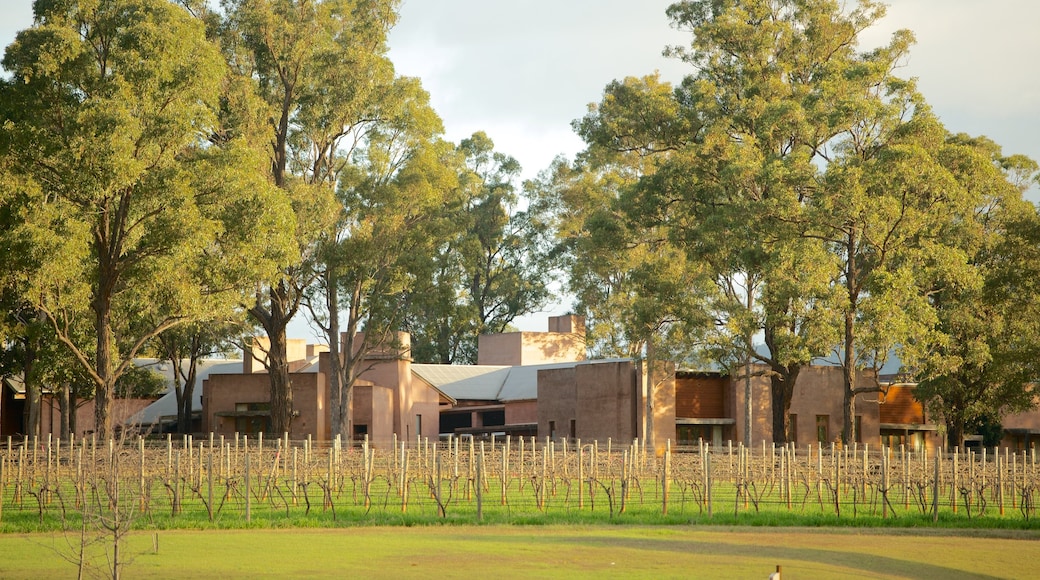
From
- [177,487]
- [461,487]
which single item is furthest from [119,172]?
[461,487]

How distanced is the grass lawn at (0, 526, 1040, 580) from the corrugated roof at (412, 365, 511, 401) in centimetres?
3361

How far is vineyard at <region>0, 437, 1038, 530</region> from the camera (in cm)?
2753

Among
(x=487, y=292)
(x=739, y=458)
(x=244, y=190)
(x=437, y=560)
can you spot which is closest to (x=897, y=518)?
(x=739, y=458)

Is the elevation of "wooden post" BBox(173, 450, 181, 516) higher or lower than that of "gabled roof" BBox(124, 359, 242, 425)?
lower

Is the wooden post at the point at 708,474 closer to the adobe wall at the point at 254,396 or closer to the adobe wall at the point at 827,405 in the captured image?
the adobe wall at the point at 827,405

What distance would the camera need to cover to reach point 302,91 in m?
44.5

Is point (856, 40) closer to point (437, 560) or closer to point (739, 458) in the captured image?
point (739, 458)

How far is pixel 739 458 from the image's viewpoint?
108 ft

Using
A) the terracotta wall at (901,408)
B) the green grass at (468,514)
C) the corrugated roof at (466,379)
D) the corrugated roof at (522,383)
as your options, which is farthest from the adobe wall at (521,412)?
the green grass at (468,514)

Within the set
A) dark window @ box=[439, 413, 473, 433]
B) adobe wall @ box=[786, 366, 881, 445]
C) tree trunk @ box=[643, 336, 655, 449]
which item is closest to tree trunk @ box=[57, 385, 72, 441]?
dark window @ box=[439, 413, 473, 433]

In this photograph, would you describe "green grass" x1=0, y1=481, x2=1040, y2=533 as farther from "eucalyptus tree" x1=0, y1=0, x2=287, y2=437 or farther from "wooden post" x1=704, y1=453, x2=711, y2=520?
"eucalyptus tree" x1=0, y1=0, x2=287, y2=437

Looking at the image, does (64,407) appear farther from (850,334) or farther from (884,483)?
(884,483)

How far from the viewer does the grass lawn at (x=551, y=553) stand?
59.2ft

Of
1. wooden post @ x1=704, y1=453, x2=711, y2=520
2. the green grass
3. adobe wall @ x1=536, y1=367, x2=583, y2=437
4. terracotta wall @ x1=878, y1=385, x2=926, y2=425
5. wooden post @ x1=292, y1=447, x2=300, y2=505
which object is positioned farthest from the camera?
terracotta wall @ x1=878, y1=385, x2=926, y2=425
